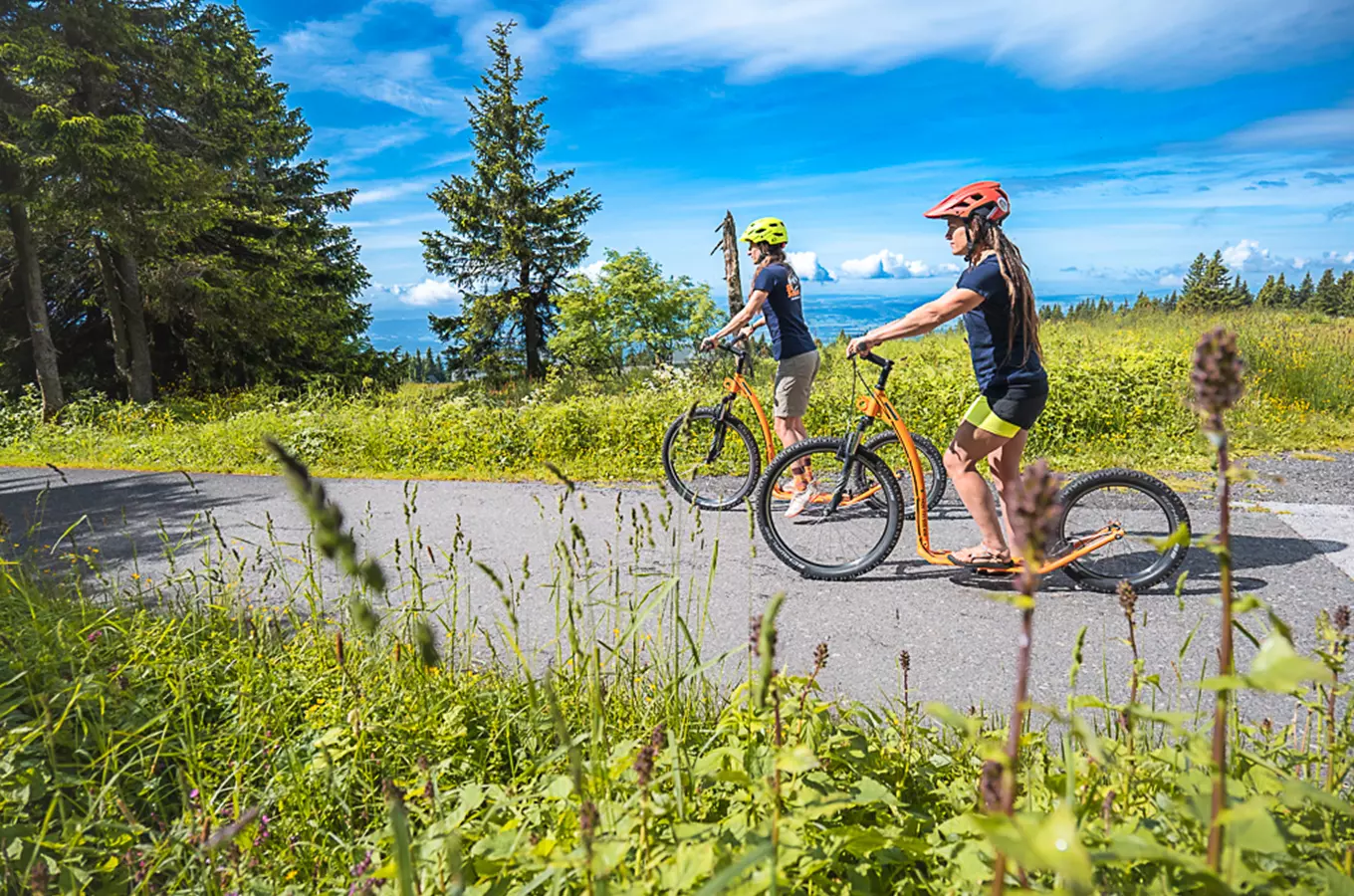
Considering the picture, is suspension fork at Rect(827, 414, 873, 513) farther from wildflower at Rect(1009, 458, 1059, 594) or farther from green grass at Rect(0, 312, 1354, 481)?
wildflower at Rect(1009, 458, 1059, 594)

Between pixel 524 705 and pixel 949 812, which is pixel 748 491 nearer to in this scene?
pixel 524 705

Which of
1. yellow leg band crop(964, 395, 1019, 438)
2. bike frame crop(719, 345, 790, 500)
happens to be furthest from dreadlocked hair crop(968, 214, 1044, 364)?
bike frame crop(719, 345, 790, 500)

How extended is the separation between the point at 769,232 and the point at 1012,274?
274 centimetres

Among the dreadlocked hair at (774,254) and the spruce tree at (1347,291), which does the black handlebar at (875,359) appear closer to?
the dreadlocked hair at (774,254)

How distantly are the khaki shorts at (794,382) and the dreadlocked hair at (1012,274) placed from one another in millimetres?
2448

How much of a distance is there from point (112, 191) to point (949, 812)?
1937cm

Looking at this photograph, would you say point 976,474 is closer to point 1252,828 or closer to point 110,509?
point 1252,828

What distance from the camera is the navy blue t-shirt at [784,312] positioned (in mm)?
6367

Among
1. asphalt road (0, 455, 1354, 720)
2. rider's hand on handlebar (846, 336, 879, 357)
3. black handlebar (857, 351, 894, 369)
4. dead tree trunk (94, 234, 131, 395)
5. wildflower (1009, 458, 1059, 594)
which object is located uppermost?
dead tree trunk (94, 234, 131, 395)

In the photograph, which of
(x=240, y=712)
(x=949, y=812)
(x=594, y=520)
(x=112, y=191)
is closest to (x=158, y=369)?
(x=112, y=191)

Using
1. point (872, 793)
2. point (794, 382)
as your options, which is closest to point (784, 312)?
point (794, 382)

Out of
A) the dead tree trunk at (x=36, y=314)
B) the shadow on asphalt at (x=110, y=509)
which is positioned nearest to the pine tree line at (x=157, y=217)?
the dead tree trunk at (x=36, y=314)

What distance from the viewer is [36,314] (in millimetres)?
16281

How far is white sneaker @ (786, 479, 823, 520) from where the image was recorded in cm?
578
